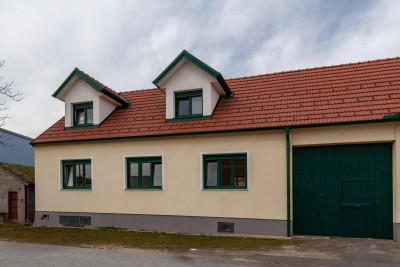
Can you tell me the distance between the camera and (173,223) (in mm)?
11898

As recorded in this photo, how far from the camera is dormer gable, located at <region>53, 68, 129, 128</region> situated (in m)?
14.0

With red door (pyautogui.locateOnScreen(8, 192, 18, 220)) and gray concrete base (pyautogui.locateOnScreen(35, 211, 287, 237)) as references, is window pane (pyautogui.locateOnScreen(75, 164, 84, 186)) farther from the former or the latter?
red door (pyautogui.locateOnScreen(8, 192, 18, 220))

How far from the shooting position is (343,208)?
10320mm

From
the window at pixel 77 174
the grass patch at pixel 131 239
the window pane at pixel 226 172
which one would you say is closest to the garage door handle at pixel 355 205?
the grass patch at pixel 131 239

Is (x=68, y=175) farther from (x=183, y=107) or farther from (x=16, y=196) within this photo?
(x=183, y=107)

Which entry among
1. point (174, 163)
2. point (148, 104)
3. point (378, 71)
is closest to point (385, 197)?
point (378, 71)

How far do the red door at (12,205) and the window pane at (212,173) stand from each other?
32.1ft

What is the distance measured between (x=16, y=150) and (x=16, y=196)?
15890mm

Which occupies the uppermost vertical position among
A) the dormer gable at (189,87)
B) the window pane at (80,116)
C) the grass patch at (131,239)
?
the dormer gable at (189,87)

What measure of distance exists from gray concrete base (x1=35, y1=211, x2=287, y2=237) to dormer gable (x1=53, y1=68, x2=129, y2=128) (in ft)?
13.0

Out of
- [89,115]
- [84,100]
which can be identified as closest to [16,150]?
[89,115]

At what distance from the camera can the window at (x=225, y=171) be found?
11.2m

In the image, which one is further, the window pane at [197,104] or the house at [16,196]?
the house at [16,196]

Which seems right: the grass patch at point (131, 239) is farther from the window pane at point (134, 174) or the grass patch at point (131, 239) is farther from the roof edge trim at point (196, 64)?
the roof edge trim at point (196, 64)
